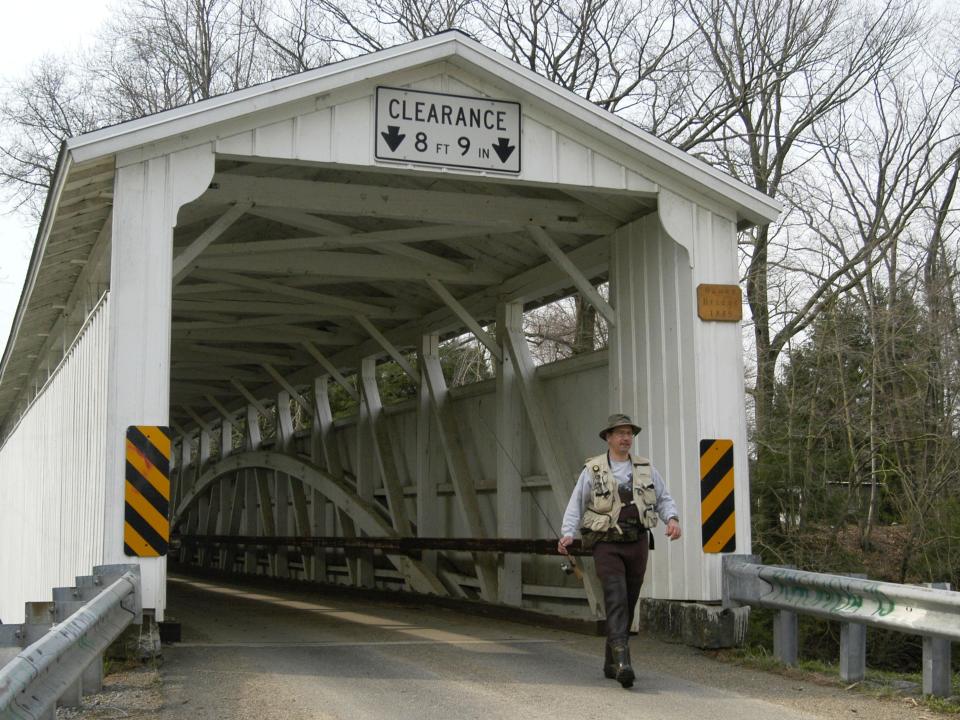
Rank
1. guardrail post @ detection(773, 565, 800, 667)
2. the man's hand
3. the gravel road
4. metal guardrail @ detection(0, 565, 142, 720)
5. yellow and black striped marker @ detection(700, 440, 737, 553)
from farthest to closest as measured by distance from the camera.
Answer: yellow and black striped marker @ detection(700, 440, 737, 553) → guardrail post @ detection(773, 565, 800, 667) → the man's hand → the gravel road → metal guardrail @ detection(0, 565, 142, 720)

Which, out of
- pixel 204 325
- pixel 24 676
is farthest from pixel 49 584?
pixel 24 676

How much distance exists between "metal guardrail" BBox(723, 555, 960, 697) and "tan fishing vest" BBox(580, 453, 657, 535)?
1.08 m

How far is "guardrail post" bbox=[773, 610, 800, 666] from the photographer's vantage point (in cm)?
802

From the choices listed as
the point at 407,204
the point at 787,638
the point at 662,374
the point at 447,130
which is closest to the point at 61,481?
the point at 407,204

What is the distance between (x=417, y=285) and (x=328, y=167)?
512 centimetres

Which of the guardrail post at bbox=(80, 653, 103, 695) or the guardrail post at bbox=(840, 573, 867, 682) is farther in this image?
the guardrail post at bbox=(840, 573, 867, 682)

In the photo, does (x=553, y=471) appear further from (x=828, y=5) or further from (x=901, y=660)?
(x=828, y=5)

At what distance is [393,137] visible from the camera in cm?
877

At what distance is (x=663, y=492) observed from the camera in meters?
7.61

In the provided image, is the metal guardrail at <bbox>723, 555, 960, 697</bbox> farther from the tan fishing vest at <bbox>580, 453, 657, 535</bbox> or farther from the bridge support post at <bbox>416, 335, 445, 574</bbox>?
the bridge support post at <bbox>416, 335, 445, 574</bbox>

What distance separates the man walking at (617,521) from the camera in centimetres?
724

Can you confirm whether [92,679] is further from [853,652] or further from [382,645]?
[853,652]

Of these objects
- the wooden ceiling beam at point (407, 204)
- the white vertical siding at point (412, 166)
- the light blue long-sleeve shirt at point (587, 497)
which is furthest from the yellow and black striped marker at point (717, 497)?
the wooden ceiling beam at point (407, 204)

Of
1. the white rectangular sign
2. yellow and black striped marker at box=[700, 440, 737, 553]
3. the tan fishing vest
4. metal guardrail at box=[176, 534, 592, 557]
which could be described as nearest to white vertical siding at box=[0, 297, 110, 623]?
the white rectangular sign
